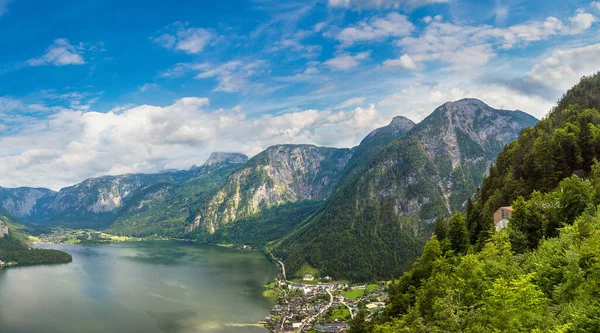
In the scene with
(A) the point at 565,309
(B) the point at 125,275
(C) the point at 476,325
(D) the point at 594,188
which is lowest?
(B) the point at 125,275

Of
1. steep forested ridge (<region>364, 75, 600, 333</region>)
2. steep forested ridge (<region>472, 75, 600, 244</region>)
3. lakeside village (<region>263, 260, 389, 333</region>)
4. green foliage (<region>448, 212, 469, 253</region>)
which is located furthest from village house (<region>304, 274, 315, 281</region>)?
green foliage (<region>448, 212, 469, 253</region>)

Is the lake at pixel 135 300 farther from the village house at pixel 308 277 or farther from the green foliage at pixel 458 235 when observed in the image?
the green foliage at pixel 458 235

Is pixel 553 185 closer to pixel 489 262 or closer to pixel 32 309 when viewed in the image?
pixel 489 262

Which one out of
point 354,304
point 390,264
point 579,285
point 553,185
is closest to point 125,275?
point 354,304

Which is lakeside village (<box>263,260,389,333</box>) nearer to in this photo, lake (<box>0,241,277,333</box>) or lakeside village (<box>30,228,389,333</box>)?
lakeside village (<box>30,228,389,333</box>)

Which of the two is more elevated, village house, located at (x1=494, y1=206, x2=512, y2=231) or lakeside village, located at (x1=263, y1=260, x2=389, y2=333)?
village house, located at (x1=494, y1=206, x2=512, y2=231)

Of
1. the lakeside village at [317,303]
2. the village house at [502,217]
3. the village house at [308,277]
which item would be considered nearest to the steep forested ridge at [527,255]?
the village house at [502,217]
